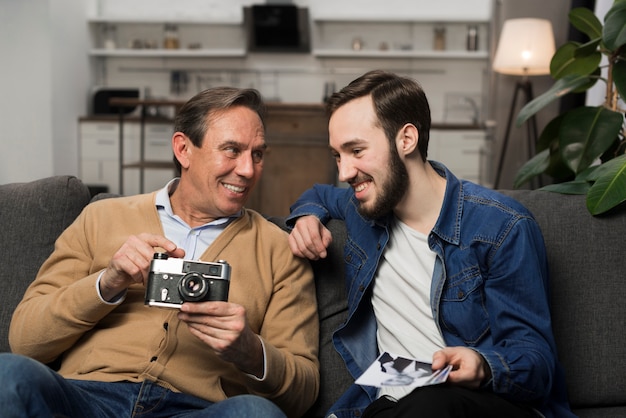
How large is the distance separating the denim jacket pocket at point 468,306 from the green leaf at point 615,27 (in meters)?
0.93

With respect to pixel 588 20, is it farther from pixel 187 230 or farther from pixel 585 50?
pixel 187 230

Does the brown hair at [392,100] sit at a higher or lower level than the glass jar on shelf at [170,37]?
lower

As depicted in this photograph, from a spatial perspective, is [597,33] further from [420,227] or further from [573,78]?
[420,227]

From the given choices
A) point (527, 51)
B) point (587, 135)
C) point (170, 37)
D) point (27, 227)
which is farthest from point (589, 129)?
point (170, 37)

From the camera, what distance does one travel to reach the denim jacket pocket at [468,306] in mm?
1526

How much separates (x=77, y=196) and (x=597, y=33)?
1.69 metres

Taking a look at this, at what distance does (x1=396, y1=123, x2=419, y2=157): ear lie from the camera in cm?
161

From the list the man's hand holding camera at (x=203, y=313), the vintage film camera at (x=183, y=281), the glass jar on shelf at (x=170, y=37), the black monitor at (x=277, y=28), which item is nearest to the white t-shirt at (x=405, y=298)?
the man's hand holding camera at (x=203, y=313)

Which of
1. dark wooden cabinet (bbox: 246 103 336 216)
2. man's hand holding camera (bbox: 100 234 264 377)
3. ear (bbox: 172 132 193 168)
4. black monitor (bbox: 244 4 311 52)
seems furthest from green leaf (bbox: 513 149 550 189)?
black monitor (bbox: 244 4 311 52)

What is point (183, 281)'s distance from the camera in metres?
1.36

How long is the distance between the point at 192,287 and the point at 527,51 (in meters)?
3.73

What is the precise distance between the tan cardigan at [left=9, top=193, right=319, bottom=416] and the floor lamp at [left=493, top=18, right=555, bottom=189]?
3319 millimetres

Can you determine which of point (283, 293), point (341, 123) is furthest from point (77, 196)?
point (341, 123)

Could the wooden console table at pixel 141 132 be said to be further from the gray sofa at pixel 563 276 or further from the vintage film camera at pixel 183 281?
the vintage film camera at pixel 183 281
